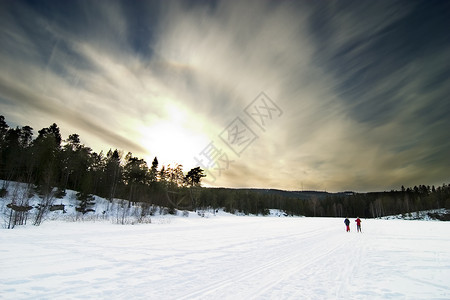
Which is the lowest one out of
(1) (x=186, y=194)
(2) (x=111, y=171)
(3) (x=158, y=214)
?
(3) (x=158, y=214)

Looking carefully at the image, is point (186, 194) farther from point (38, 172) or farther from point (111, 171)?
point (38, 172)

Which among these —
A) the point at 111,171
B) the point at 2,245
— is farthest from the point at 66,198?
the point at 2,245

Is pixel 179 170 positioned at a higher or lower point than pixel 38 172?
higher

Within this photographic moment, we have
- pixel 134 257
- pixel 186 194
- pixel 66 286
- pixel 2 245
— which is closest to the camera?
pixel 66 286

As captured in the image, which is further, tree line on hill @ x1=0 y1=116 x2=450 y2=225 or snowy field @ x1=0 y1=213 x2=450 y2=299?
tree line on hill @ x1=0 y1=116 x2=450 y2=225

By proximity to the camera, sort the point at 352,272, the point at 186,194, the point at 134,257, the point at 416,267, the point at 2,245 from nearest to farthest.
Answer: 1. the point at 352,272
2. the point at 416,267
3. the point at 134,257
4. the point at 2,245
5. the point at 186,194

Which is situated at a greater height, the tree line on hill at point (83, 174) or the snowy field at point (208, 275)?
the tree line on hill at point (83, 174)

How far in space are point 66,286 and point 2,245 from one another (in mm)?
7359

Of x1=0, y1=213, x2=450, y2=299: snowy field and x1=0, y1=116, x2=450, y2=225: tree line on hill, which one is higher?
x1=0, y1=116, x2=450, y2=225: tree line on hill

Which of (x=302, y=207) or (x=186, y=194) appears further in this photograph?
(x=302, y=207)

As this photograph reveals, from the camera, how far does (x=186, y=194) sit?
224 ft

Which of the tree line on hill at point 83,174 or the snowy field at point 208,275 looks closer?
the snowy field at point 208,275

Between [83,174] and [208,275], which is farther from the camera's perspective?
[83,174]

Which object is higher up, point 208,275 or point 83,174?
point 83,174
